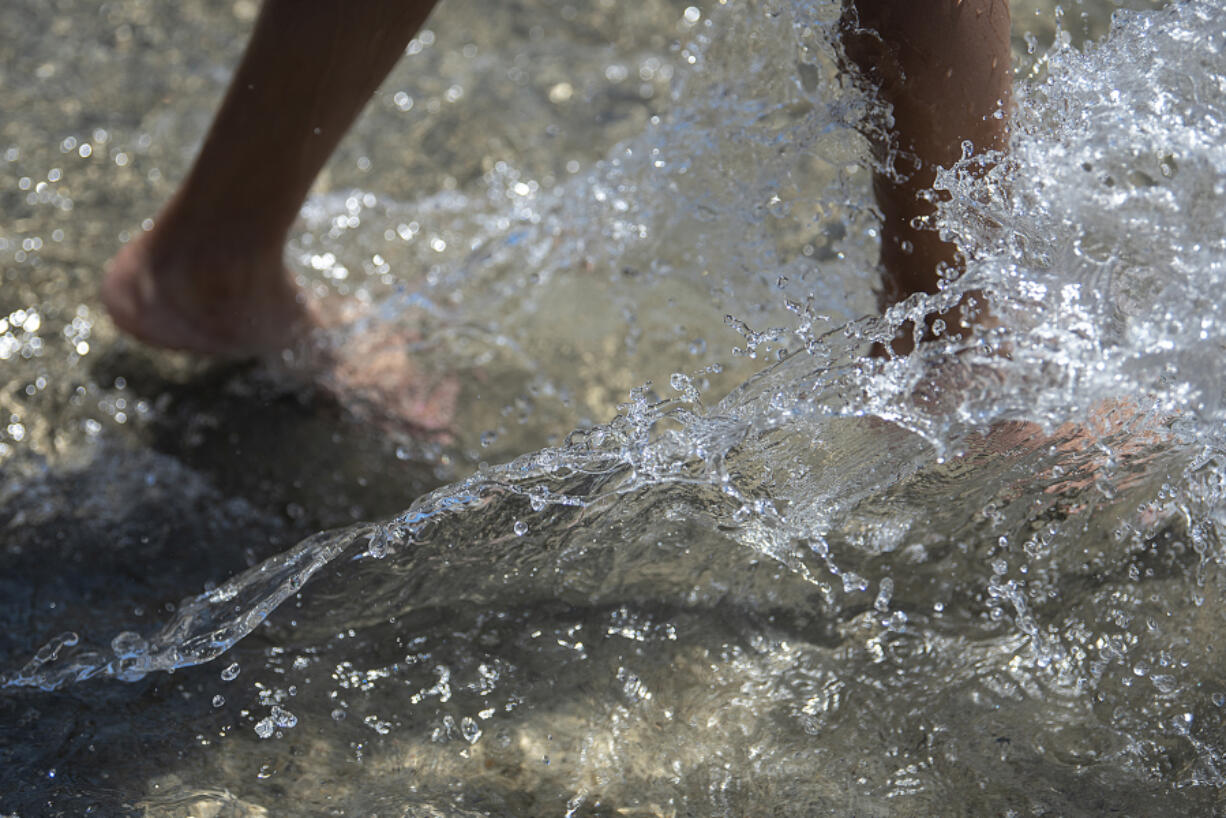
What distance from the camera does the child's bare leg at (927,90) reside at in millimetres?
1172

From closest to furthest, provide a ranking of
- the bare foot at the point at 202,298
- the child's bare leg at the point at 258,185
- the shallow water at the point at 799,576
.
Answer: the shallow water at the point at 799,576 < the child's bare leg at the point at 258,185 < the bare foot at the point at 202,298

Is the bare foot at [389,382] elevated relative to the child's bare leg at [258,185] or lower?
lower

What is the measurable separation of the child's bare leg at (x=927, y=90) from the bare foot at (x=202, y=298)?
2.88 feet

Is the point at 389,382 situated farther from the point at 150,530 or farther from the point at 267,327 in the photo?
the point at 150,530

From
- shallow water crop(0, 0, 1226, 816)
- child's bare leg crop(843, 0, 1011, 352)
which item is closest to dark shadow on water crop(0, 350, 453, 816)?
shallow water crop(0, 0, 1226, 816)

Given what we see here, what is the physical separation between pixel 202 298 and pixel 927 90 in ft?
3.48

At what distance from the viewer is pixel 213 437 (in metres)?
1.68

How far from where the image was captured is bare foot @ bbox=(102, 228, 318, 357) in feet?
5.41

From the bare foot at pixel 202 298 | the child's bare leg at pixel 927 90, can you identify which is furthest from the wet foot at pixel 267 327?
the child's bare leg at pixel 927 90

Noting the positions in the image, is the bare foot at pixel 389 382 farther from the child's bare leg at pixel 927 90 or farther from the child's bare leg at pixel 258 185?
the child's bare leg at pixel 927 90

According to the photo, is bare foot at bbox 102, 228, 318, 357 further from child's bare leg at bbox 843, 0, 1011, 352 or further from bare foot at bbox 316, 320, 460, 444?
child's bare leg at bbox 843, 0, 1011, 352

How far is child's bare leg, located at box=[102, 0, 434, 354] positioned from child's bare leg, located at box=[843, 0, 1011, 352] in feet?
1.77

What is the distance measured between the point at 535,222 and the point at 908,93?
822mm

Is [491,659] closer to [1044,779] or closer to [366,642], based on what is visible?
[366,642]
